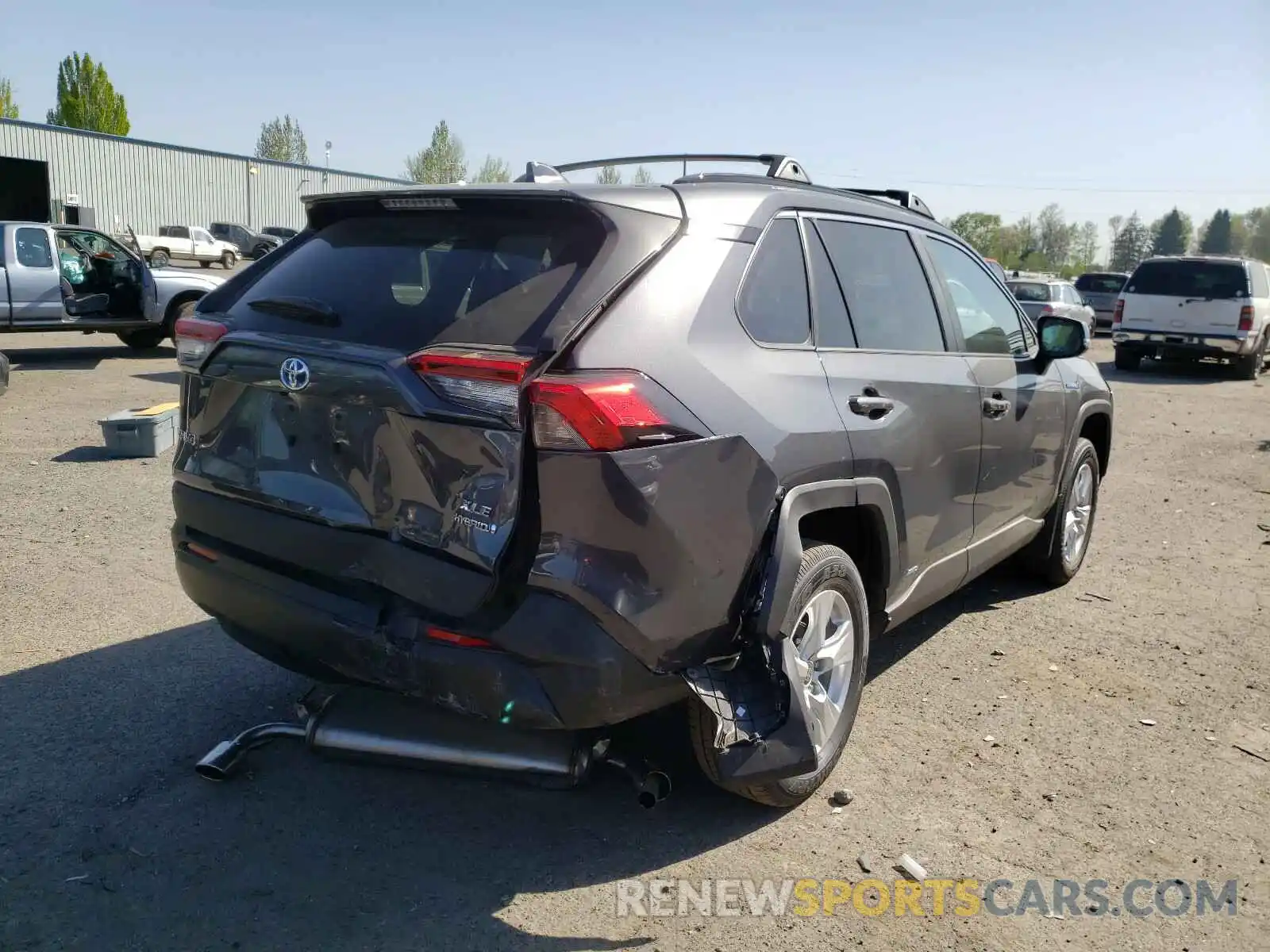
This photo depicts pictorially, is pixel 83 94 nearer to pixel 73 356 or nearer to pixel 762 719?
pixel 73 356

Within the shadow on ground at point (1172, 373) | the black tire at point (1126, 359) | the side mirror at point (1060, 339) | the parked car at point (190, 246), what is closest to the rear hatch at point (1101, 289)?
the shadow on ground at point (1172, 373)

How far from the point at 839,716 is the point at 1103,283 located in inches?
1180

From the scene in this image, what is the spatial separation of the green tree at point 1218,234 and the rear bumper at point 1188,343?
104m

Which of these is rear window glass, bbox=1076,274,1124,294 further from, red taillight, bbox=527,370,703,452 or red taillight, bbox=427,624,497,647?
red taillight, bbox=427,624,497,647

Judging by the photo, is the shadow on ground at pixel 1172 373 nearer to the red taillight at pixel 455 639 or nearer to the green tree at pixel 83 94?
the red taillight at pixel 455 639

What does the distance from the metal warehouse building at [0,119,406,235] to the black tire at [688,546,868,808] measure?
37.1 m

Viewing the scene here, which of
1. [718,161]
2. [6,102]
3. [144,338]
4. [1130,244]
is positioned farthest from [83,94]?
[1130,244]

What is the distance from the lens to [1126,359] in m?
19.0

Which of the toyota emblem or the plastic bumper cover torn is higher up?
the toyota emblem

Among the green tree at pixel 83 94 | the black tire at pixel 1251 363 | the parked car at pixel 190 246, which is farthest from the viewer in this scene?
the green tree at pixel 83 94

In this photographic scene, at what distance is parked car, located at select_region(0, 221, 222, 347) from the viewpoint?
13.2 metres

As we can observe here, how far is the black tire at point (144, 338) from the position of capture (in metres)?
15.1

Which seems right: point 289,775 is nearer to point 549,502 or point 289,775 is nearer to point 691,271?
point 549,502

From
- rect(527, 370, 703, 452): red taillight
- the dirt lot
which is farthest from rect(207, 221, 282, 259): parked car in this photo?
rect(527, 370, 703, 452): red taillight
